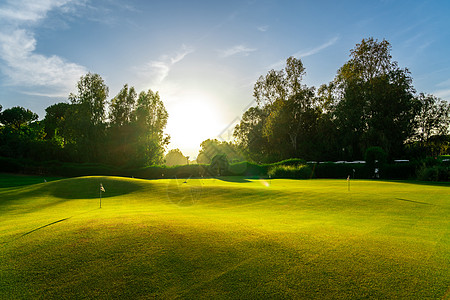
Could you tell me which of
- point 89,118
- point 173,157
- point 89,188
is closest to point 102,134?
point 89,118

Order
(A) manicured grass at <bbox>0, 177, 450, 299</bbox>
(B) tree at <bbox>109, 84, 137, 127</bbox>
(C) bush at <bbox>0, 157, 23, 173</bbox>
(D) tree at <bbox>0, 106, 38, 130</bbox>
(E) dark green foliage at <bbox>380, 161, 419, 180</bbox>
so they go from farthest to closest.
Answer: (D) tree at <bbox>0, 106, 38, 130</bbox>, (B) tree at <bbox>109, 84, 137, 127</bbox>, (C) bush at <bbox>0, 157, 23, 173</bbox>, (E) dark green foliage at <bbox>380, 161, 419, 180</bbox>, (A) manicured grass at <bbox>0, 177, 450, 299</bbox>

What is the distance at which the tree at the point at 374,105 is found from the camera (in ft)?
143

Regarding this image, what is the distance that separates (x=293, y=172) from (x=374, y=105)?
24.0 metres

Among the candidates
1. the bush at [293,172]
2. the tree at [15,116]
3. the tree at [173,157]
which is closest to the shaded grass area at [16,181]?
the bush at [293,172]

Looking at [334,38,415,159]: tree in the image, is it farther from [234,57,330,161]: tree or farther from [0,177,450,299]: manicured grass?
[0,177,450,299]: manicured grass

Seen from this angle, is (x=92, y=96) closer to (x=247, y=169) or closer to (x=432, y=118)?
(x=247, y=169)

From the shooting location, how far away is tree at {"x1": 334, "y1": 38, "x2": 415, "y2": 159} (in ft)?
143

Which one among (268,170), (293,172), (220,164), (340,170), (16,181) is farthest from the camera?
(220,164)

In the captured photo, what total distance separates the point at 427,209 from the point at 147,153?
47.3 m

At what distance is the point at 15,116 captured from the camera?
77375mm

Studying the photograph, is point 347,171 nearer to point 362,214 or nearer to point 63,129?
point 362,214

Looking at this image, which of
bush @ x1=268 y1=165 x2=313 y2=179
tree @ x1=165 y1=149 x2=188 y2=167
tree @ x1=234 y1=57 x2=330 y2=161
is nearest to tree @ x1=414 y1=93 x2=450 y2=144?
tree @ x1=234 y1=57 x2=330 y2=161

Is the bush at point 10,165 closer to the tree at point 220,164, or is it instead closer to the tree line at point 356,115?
the tree at point 220,164

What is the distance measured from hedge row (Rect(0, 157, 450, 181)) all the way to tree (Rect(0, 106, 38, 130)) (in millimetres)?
46594
